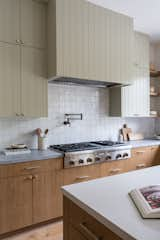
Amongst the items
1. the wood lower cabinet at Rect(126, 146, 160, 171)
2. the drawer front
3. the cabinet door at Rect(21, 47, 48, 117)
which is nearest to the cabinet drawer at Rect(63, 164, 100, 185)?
the drawer front

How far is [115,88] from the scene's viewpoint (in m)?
3.31

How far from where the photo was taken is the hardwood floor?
2.14 m

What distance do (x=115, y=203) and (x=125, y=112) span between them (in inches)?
95.8

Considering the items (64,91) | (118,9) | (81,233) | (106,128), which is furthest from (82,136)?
(81,233)

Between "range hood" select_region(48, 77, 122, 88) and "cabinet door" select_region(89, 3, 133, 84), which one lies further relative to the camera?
"range hood" select_region(48, 77, 122, 88)

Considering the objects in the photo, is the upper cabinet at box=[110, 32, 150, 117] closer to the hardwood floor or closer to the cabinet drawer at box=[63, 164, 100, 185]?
the cabinet drawer at box=[63, 164, 100, 185]

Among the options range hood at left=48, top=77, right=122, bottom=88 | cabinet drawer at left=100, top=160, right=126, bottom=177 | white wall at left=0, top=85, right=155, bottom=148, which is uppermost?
range hood at left=48, top=77, right=122, bottom=88

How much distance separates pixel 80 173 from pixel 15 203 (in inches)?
32.7

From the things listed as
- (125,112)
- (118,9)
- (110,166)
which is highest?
(118,9)

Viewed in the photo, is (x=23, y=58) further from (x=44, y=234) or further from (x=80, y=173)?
A: (x=44, y=234)

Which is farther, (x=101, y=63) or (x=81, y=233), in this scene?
(x=101, y=63)

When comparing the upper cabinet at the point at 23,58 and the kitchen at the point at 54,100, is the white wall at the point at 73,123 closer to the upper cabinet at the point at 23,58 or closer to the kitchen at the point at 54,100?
the kitchen at the point at 54,100

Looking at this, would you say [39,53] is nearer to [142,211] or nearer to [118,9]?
[118,9]

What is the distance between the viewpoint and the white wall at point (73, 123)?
2633 millimetres
